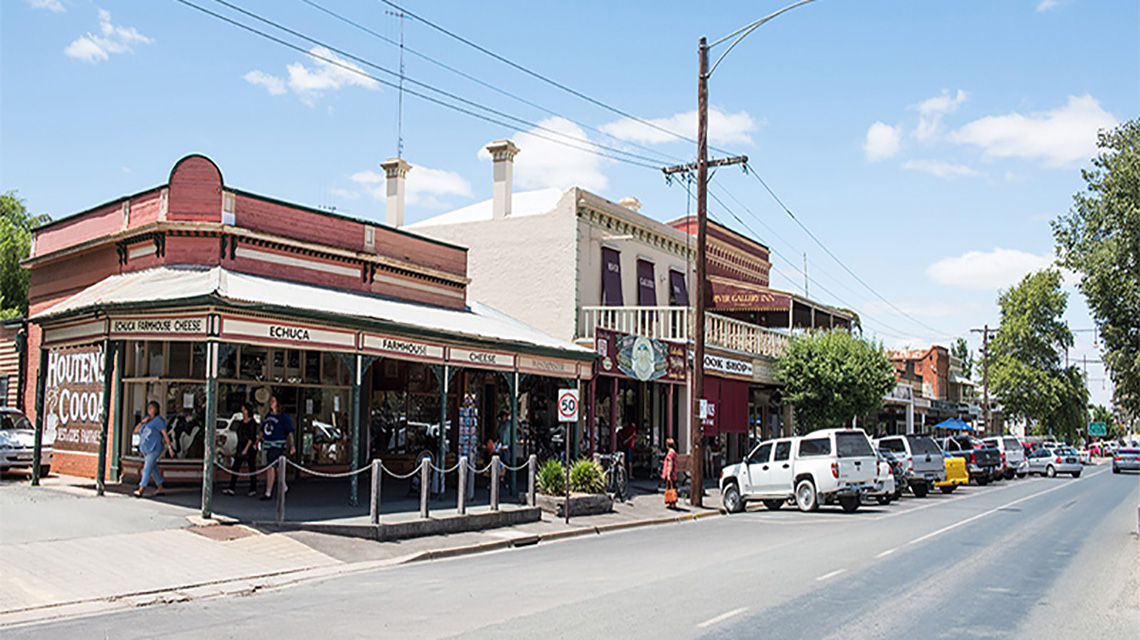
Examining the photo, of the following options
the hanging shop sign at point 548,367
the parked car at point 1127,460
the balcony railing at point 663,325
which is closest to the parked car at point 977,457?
the balcony railing at point 663,325

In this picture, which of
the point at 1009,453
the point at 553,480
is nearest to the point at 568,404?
the point at 553,480

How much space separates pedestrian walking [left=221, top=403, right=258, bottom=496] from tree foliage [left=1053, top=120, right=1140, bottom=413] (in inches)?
912

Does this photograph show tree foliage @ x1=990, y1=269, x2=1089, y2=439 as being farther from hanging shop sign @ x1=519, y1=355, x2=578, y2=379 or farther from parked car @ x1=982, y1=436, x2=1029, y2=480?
hanging shop sign @ x1=519, y1=355, x2=578, y2=379

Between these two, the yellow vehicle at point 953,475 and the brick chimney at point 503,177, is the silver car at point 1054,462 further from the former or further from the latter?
the brick chimney at point 503,177

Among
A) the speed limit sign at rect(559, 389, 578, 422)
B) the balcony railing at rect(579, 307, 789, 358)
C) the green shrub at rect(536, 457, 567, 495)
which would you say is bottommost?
the green shrub at rect(536, 457, 567, 495)

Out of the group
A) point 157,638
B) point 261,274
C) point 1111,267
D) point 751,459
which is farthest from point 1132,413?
point 157,638

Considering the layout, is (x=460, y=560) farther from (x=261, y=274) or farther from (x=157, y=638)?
(x=261, y=274)

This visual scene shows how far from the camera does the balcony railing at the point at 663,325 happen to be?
2742cm

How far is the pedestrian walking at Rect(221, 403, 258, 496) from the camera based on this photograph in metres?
17.2

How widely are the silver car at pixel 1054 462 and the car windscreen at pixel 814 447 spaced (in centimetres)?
3294

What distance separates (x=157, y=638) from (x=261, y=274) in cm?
1160

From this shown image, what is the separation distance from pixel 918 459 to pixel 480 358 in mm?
17082

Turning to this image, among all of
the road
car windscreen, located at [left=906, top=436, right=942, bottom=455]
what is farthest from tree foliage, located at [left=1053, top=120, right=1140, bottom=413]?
the road

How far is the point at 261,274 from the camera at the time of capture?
18.9 m
